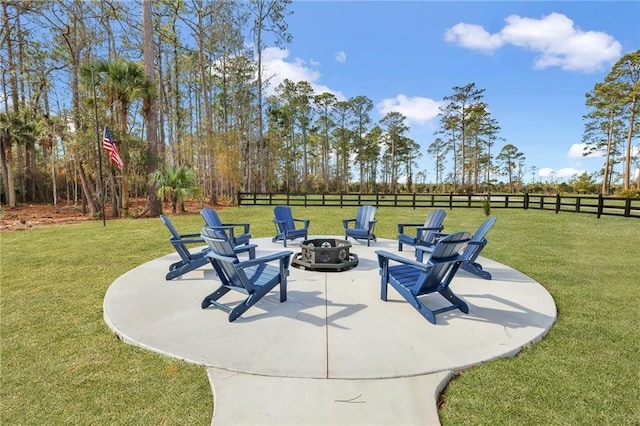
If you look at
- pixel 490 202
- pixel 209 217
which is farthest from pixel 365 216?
pixel 490 202

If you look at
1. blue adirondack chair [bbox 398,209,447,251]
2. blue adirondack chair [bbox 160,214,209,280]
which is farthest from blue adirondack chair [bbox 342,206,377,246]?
blue adirondack chair [bbox 160,214,209,280]

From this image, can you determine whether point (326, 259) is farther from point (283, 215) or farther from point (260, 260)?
point (283, 215)

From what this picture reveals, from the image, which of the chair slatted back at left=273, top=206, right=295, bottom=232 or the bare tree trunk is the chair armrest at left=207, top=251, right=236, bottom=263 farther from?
the bare tree trunk

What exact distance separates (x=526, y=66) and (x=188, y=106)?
24184 millimetres

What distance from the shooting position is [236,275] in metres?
2.89

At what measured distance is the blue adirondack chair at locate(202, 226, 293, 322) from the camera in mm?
2825

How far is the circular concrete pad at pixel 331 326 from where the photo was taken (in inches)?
85.5

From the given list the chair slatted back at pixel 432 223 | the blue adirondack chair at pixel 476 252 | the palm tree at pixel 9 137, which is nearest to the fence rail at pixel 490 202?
the chair slatted back at pixel 432 223

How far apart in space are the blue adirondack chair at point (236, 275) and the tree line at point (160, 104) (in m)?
8.74

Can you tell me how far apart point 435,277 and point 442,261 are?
200mm

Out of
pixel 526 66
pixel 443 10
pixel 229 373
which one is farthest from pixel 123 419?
pixel 526 66

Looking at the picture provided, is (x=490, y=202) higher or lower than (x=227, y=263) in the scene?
higher

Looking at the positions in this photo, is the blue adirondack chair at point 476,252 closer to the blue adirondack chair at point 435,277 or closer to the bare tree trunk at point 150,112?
the blue adirondack chair at point 435,277

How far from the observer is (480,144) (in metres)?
42.2
